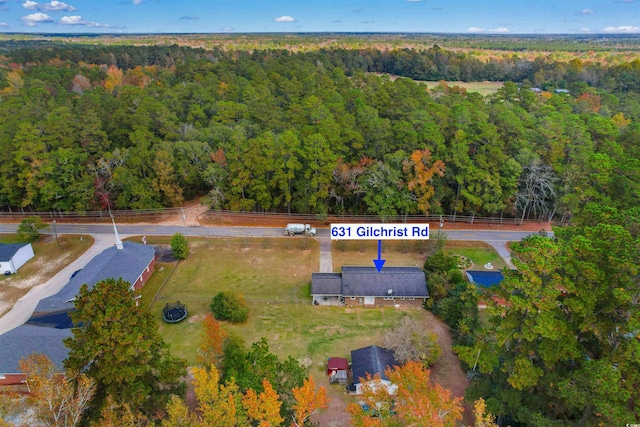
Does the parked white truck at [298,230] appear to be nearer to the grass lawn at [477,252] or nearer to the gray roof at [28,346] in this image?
the grass lawn at [477,252]

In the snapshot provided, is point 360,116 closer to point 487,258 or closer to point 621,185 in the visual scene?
point 487,258

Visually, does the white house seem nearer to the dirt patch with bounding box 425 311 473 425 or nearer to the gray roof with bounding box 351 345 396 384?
the gray roof with bounding box 351 345 396 384

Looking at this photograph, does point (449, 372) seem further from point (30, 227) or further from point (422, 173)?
point (30, 227)

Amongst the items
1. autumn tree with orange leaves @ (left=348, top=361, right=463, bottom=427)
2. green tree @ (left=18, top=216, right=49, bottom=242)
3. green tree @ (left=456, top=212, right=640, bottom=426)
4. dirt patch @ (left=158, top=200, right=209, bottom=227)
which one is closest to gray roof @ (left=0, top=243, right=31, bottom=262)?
green tree @ (left=18, top=216, right=49, bottom=242)

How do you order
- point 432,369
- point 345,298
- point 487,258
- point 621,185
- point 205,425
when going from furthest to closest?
1. point 487,258
2. point 345,298
3. point 621,185
4. point 432,369
5. point 205,425

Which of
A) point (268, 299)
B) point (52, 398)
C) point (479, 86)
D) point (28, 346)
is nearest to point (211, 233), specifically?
point (268, 299)

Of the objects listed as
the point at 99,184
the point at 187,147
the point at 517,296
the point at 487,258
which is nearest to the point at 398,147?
the point at 487,258
